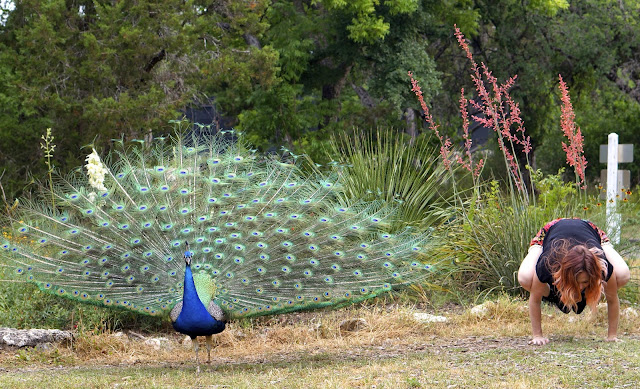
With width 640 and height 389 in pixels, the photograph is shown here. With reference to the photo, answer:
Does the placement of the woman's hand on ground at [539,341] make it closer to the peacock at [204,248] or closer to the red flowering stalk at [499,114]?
the peacock at [204,248]

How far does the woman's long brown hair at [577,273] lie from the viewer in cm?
589

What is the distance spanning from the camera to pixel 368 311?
880 cm

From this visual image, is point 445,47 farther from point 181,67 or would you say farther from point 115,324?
point 115,324

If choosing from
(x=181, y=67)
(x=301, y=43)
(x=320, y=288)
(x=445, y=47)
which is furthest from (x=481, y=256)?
(x=445, y=47)

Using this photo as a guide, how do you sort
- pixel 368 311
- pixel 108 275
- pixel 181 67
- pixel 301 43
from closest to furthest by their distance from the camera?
pixel 108 275 → pixel 368 311 → pixel 181 67 → pixel 301 43

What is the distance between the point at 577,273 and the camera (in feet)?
19.3

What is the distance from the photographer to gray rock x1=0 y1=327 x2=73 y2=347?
25.0ft

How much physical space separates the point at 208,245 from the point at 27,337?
211cm

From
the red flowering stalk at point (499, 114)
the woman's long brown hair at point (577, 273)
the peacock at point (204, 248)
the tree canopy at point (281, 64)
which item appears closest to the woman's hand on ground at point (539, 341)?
the woman's long brown hair at point (577, 273)

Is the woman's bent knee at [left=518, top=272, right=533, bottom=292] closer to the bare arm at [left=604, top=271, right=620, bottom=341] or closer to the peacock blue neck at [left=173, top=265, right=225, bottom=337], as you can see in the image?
the bare arm at [left=604, top=271, right=620, bottom=341]

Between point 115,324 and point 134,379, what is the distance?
2.16 m

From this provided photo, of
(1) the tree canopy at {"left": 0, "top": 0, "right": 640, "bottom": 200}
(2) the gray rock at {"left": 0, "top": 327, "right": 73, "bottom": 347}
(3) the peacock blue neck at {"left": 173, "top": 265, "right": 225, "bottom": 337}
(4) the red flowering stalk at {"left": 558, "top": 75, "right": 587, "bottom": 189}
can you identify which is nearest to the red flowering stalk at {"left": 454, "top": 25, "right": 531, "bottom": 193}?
(4) the red flowering stalk at {"left": 558, "top": 75, "right": 587, "bottom": 189}

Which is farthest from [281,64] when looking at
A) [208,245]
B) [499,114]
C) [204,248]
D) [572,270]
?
[572,270]

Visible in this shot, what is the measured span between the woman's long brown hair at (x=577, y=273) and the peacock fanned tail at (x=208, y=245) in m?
1.66
